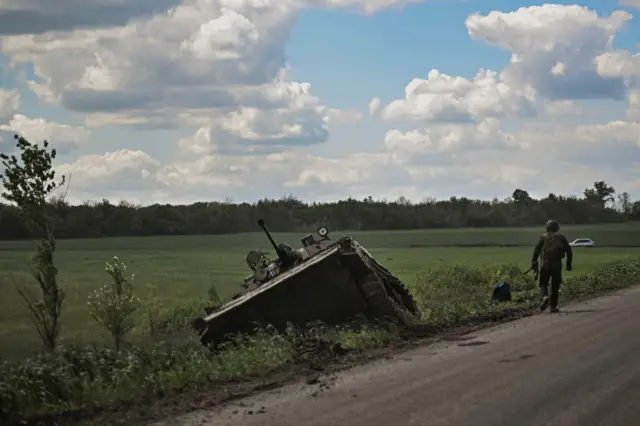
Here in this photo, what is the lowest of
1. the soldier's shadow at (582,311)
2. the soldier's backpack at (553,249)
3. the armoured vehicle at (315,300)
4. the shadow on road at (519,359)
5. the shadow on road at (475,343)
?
the soldier's shadow at (582,311)

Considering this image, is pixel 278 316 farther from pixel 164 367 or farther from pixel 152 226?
pixel 152 226

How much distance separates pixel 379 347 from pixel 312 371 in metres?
2.77

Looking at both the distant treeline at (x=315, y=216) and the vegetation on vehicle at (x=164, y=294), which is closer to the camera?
the vegetation on vehicle at (x=164, y=294)

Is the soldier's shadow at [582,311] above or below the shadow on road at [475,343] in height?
below

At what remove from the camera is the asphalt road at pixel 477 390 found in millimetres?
9023

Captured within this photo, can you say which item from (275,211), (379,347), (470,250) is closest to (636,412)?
(379,347)

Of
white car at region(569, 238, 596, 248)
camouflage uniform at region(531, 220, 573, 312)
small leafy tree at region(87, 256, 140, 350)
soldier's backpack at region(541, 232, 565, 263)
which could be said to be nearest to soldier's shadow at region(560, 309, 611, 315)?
camouflage uniform at region(531, 220, 573, 312)

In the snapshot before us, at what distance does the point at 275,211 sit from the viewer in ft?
219

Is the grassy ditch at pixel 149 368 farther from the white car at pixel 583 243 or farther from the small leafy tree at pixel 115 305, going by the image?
the white car at pixel 583 243

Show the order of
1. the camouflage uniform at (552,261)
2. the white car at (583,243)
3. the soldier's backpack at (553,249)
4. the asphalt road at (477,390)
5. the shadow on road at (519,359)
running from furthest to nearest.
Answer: the white car at (583,243) < the soldier's backpack at (553,249) < the camouflage uniform at (552,261) < the shadow on road at (519,359) < the asphalt road at (477,390)

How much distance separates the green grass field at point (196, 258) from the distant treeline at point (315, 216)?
95 cm

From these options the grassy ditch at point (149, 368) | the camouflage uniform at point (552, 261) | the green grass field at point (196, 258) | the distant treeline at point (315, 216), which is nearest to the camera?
the grassy ditch at point (149, 368)

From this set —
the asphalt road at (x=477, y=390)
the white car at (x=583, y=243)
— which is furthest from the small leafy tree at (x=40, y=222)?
the white car at (x=583, y=243)

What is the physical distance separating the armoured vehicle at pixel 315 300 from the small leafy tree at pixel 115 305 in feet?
10.7
